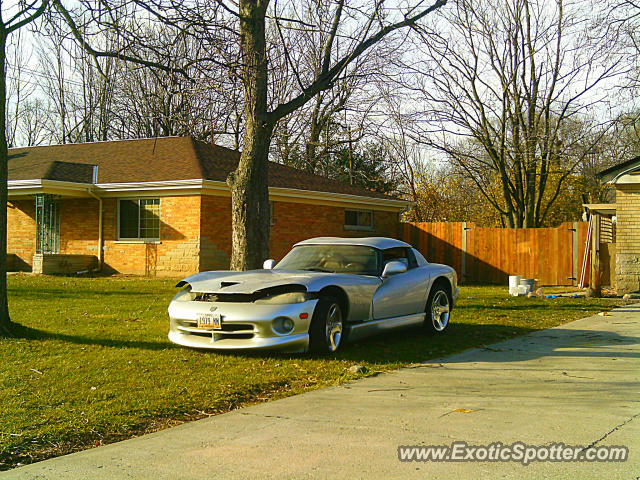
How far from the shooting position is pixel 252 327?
7.56m

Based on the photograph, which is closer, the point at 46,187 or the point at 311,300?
the point at 311,300

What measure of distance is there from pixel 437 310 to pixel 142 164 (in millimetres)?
15045

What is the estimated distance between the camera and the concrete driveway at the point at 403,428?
424cm

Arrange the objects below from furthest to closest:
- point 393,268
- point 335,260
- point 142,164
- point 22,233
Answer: point 22,233, point 142,164, point 335,260, point 393,268

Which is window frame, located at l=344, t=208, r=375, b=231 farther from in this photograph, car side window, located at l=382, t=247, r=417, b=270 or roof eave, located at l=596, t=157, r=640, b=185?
car side window, located at l=382, t=247, r=417, b=270

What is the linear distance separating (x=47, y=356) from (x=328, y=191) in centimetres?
1749

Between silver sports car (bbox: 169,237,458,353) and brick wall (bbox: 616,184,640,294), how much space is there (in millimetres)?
9066

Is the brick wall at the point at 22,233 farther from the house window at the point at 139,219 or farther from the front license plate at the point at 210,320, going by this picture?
the front license plate at the point at 210,320

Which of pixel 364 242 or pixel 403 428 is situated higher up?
pixel 364 242

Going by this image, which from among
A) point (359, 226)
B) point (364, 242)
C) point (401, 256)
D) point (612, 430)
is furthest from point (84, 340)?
point (359, 226)

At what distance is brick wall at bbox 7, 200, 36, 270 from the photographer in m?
23.1

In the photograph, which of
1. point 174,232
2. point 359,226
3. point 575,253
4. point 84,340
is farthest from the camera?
point 359,226

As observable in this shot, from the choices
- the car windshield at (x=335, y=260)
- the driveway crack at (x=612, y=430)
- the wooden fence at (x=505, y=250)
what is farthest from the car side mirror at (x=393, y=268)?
the wooden fence at (x=505, y=250)

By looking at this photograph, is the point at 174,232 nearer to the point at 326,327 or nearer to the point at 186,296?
the point at 186,296
